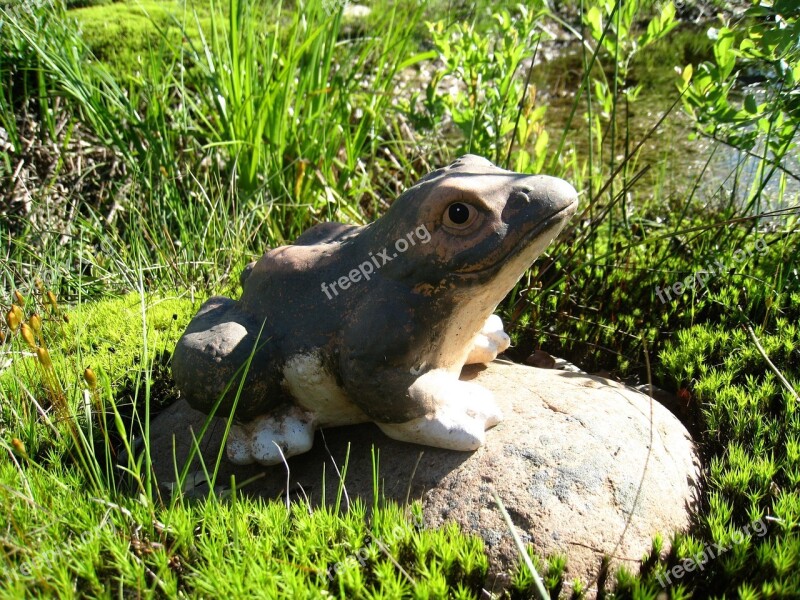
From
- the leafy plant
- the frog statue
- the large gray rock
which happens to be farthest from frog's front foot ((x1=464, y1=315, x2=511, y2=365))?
the leafy plant

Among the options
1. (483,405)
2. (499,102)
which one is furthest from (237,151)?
(483,405)

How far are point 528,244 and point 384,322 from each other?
1.79 feet

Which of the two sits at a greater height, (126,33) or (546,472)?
(126,33)

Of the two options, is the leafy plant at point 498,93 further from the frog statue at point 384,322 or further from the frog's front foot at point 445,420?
the frog's front foot at point 445,420

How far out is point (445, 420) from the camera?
2484 millimetres

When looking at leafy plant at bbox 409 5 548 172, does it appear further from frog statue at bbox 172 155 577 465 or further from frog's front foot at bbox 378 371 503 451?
frog's front foot at bbox 378 371 503 451

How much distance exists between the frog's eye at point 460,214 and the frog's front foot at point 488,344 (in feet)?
2.69

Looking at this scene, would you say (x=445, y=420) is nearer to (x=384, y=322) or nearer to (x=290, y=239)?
(x=384, y=322)

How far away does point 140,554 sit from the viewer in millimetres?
2035

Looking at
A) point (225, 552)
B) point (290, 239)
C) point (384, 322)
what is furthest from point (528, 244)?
point (290, 239)

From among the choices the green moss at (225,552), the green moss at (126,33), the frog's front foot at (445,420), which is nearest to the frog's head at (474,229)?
the frog's front foot at (445,420)

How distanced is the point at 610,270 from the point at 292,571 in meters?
2.56

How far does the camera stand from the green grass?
205 centimetres

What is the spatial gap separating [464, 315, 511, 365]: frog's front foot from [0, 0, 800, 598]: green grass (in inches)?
19.5
